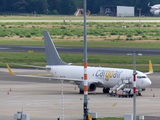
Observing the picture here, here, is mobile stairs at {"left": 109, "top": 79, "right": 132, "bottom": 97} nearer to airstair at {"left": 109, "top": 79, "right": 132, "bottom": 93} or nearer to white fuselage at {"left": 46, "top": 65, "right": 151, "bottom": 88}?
airstair at {"left": 109, "top": 79, "right": 132, "bottom": 93}

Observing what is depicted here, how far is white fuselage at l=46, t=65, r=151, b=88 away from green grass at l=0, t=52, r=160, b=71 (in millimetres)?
20295

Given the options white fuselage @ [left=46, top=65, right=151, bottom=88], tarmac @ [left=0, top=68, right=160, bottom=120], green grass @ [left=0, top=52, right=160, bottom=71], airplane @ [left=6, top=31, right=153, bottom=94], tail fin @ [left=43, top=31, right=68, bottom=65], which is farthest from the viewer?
green grass @ [left=0, top=52, right=160, bottom=71]

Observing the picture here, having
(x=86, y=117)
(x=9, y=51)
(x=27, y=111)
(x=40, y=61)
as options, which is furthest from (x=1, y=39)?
(x=86, y=117)

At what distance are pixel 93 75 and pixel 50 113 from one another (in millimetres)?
12942

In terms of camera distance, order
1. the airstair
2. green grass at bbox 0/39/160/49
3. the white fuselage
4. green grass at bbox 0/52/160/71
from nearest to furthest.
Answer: the white fuselage < the airstair < green grass at bbox 0/52/160/71 < green grass at bbox 0/39/160/49

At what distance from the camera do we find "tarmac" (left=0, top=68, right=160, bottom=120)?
36.3 metres

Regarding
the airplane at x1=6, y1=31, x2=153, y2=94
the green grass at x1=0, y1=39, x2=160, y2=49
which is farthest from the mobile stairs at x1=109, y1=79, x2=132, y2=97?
the green grass at x1=0, y1=39, x2=160, y2=49

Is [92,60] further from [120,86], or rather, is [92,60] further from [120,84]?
[120,86]

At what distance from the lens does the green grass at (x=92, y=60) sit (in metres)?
73.8

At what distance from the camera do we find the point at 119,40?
11562cm

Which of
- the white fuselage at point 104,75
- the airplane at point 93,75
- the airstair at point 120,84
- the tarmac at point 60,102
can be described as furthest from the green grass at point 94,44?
the airstair at point 120,84

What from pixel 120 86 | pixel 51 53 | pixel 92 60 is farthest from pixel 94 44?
pixel 120 86

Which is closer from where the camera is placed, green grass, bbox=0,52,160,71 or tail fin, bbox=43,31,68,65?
tail fin, bbox=43,31,68,65

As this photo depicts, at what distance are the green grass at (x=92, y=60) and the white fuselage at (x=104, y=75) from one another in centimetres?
2029
